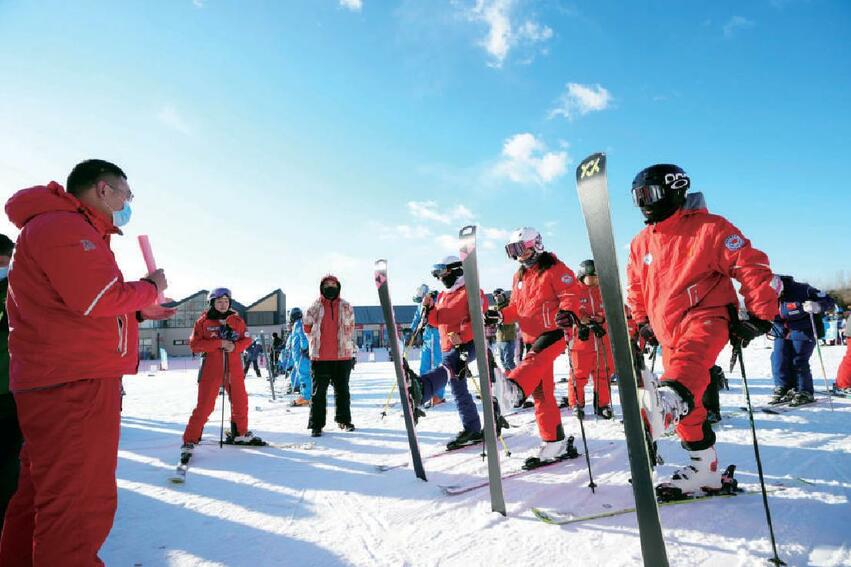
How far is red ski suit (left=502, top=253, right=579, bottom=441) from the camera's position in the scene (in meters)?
3.66

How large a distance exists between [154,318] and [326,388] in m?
3.67

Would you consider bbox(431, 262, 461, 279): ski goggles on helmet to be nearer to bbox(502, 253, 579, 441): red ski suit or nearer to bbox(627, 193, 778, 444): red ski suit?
bbox(502, 253, 579, 441): red ski suit

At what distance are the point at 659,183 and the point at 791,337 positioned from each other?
19.1ft

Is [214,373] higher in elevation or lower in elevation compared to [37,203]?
lower

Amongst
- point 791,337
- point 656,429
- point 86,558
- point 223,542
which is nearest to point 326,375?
point 223,542

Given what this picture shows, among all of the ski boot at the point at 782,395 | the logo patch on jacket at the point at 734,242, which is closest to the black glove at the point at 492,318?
the logo patch on jacket at the point at 734,242

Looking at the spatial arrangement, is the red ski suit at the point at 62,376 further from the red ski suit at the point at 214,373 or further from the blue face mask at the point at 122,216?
the red ski suit at the point at 214,373

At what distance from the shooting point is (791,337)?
6.64m

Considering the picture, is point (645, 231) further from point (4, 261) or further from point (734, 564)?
point (4, 261)

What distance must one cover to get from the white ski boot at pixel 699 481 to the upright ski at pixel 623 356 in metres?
1.32

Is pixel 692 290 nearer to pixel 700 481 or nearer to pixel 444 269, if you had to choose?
pixel 700 481

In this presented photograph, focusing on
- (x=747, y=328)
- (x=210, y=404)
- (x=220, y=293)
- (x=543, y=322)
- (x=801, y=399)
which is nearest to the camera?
(x=747, y=328)

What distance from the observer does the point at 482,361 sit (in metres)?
2.86

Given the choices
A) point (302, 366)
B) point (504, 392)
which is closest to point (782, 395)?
point (504, 392)
